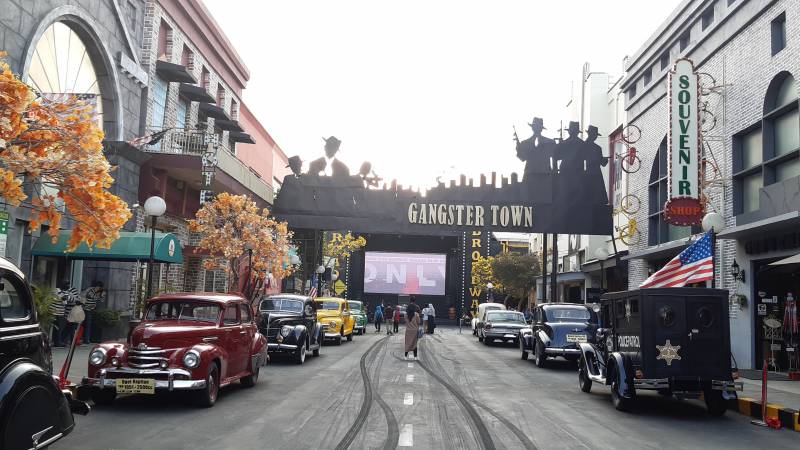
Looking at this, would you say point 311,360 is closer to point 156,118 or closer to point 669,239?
point 156,118

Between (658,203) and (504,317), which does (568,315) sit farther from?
(504,317)

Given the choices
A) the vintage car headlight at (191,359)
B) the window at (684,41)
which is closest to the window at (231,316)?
the vintage car headlight at (191,359)

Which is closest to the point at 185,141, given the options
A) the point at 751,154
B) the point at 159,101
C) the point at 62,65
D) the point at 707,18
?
the point at 159,101

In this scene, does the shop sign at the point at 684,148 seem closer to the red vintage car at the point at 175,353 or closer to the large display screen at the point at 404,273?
the red vintage car at the point at 175,353

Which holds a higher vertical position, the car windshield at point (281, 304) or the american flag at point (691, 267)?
the american flag at point (691, 267)

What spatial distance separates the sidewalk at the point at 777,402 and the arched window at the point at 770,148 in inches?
206

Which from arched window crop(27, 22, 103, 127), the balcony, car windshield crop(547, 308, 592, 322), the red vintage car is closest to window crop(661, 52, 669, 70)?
car windshield crop(547, 308, 592, 322)

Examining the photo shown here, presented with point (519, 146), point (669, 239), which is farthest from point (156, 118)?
point (669, 239)

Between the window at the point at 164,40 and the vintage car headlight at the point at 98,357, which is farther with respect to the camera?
the window at the point at 164,40

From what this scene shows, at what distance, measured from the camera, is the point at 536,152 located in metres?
25.5

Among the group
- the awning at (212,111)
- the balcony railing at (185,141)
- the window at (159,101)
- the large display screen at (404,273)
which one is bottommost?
the large display screen at (404,273)

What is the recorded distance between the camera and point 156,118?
80.3 ft

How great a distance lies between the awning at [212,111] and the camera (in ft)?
94.2

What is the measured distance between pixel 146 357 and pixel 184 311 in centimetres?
154
